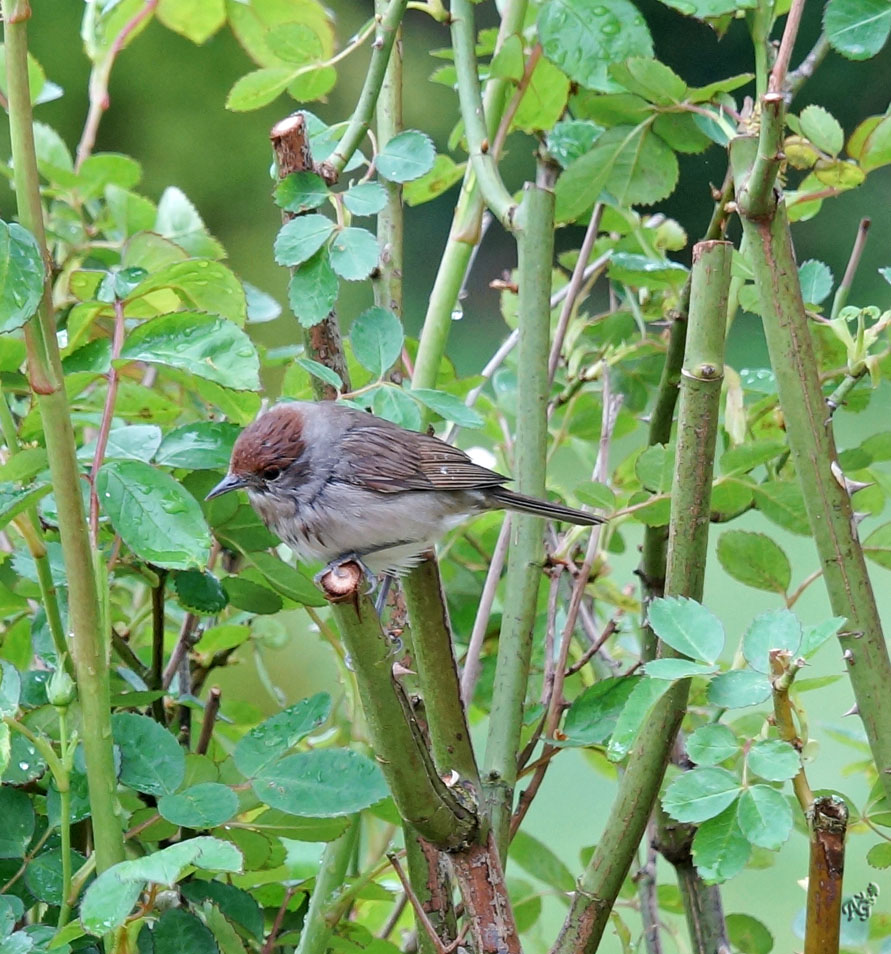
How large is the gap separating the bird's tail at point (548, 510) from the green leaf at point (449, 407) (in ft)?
0.42

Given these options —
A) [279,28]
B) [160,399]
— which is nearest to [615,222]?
[279,28]

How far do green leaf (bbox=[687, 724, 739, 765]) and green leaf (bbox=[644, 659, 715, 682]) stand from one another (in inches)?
2.5

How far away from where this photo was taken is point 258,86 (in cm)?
152

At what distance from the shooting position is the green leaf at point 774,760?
3.14ft

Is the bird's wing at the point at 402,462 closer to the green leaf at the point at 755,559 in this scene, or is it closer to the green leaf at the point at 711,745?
the green leaf at the point at 755,559

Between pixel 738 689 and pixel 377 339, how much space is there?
0.59m

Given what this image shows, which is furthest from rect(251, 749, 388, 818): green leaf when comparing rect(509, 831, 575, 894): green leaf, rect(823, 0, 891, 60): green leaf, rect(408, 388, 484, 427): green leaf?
rect(823, 0, 891, 60): green leaf

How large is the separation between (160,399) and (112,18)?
639mm

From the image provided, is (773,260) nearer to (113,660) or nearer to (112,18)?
(113,660)

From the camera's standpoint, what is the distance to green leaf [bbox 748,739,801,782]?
96 cm

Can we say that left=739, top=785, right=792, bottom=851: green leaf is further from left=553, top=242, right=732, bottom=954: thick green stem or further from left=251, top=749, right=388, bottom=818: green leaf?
left=251, top=749, right=388, bottom=818: green leaf

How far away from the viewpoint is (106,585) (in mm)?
1087

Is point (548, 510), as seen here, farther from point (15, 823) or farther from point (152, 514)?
point (15, 823)

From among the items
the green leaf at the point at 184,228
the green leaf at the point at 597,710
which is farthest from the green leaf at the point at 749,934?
the green leaf at the point at 184,228
